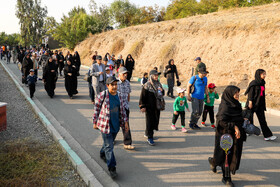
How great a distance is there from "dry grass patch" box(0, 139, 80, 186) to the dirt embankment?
8601 mm

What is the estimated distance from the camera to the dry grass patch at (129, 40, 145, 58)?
24.7 metres

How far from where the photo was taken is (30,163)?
515 centimetres

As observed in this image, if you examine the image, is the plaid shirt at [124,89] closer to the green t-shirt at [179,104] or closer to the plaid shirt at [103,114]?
the green t-shirt at [179,104]

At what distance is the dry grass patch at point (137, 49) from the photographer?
81.0ft

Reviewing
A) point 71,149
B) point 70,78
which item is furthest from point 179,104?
point 70,78

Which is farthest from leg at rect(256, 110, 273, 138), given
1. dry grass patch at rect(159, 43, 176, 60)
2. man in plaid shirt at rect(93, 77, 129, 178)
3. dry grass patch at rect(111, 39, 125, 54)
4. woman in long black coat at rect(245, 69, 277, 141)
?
dry grass patch at rect(111, 39, 125, 54)

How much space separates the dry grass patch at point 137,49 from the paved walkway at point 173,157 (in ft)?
54.2

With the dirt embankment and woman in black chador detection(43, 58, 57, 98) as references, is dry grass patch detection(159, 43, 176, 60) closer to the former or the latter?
the dirt embankment

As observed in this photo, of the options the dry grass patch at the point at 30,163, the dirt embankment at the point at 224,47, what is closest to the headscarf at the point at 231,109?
the dry grass patch at the point at 30,163

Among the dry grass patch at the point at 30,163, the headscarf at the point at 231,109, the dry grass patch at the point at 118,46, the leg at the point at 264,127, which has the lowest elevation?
the dry grass patch at the point at 30,163

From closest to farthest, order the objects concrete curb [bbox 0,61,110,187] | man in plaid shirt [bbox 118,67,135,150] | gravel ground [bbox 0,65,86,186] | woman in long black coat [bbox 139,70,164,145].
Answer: concrete curb [bbox 0,61,110,187], gravel ground [bbox 0,65,86,186], man in plaid shirt [bbox 118,67,135,150], woman in long black coat [bbox 139,70,164,145]

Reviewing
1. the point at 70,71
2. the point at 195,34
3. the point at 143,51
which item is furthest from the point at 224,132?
the point at 143,51

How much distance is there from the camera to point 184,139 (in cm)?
681

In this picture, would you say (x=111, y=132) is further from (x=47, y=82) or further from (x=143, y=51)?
(x=143, y=51)
